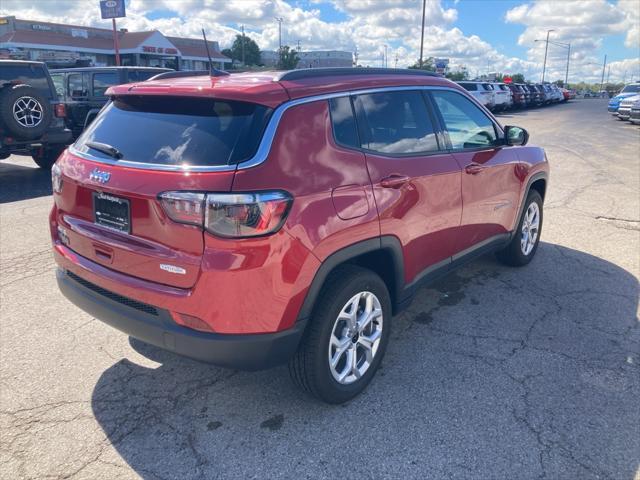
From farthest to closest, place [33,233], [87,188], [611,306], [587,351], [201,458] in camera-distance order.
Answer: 1. [33,233]
2. [611,306]
3. [587,351]
4. [87,188]
5. [201,458]

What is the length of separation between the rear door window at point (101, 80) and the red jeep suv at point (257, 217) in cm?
972

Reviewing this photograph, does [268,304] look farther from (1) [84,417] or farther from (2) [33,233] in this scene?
Result: (2) [33,233]

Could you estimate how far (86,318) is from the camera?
13.6 feet

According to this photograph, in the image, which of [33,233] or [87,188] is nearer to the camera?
[87,188]

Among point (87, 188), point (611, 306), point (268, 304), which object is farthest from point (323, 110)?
point (611, 306)

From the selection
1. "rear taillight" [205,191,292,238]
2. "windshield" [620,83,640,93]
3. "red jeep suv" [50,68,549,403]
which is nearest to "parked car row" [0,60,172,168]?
"red jeep suv" [50,68,549,403]

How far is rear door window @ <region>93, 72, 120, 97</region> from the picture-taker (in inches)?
471

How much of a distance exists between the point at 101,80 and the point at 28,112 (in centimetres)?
344

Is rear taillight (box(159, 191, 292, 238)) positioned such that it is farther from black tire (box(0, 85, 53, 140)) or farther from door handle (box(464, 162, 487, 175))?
black tire (box(0, 85, 53, 140))

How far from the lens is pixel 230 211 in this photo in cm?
243

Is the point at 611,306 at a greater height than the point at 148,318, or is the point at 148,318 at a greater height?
the point at 148,318

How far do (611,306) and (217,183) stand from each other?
362 centimetres

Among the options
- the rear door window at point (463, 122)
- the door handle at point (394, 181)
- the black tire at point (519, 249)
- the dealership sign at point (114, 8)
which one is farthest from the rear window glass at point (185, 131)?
the dealership sign at point (114, 8)

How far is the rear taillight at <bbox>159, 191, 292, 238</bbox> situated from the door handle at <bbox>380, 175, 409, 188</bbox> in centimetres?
84
